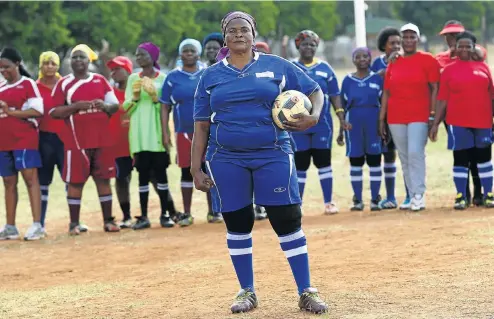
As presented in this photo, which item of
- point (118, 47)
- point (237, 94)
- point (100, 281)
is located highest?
point (118, 47)

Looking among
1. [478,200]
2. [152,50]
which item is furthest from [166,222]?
[478,200]

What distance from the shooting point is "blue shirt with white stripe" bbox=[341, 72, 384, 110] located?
14586 mm

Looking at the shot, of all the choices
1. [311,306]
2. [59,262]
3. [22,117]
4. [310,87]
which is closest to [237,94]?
[310,87]

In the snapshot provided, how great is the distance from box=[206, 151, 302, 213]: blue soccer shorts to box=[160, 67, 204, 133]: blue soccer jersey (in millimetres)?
5784

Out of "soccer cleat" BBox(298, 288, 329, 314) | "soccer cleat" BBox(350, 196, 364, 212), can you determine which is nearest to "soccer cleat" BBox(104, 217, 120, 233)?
"soccer cleat" BBox(350, 196, 364, 212)

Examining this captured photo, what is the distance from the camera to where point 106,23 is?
173 ft

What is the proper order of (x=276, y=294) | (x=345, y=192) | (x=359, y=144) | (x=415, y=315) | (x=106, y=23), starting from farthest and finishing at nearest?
1. (x=106, y=23)
2. (x=345, y=192)
3. (x=359, y=144)
4. (x=276, y=294)
5. (x=415, y=315)

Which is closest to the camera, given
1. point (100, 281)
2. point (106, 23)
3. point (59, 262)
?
point (100, 281)

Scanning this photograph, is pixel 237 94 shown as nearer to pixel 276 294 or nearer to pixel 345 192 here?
pixel 276 294

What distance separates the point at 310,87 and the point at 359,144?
6.82m

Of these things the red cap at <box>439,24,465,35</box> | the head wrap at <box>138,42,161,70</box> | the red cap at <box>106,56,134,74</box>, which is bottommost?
the red cap at <box>106,56,134,74</box>

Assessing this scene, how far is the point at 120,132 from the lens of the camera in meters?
14.6

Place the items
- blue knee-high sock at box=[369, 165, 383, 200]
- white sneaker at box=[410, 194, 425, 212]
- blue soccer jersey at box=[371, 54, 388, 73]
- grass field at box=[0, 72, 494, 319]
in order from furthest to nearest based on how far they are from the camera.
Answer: blue soccer jersey at box=[371, 54, 388, 73]
blue knee-high sock at box=[369, 165, 383, 200]
white sneaker at box=[410, 194, 425, 212]
grass field at box=[0, 72, 494, 319]

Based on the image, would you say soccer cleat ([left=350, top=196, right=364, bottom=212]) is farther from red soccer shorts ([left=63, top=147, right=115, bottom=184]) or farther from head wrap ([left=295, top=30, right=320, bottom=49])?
red soccer shorts ([left=63, top=147, right=115, bottom=184])
